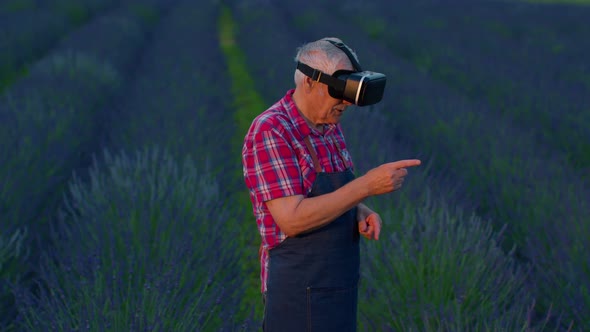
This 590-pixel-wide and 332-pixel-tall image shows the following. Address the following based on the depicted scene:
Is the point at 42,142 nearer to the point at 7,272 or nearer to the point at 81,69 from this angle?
the point at 7,272

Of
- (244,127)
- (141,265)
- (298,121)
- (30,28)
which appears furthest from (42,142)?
(30,28)

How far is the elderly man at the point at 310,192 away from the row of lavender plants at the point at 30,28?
26.2 feet

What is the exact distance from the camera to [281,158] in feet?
5.82

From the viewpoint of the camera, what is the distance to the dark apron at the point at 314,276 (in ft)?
6.10

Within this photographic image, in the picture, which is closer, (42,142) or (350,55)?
(350,55)

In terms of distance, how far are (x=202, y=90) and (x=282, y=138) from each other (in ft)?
17.7

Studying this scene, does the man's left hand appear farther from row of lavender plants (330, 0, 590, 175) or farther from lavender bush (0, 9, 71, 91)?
lavender bush (0, 9, 71, 91)

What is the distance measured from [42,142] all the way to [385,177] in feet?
12.1

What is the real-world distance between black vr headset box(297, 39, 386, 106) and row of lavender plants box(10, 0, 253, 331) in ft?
2.92

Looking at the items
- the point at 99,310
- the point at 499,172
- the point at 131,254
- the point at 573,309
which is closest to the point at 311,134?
the point at 99,310

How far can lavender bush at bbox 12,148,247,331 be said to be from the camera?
2328 mm

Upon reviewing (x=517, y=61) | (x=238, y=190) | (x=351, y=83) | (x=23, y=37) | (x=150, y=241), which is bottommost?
(x=238, y=190)

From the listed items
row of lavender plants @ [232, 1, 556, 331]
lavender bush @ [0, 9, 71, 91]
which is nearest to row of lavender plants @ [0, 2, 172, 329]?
row of lavender plants @ [232, 1, 556, 331]

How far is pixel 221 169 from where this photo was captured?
507 cm
